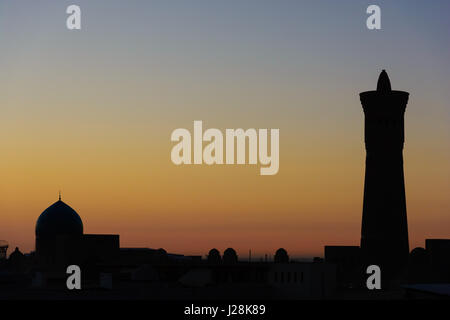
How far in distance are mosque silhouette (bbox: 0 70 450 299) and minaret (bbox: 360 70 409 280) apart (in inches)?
5.6

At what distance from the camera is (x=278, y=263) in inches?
4304

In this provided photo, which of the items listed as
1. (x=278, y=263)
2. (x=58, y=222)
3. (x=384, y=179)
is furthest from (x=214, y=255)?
(x=278, y=263)

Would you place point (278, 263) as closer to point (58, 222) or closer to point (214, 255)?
point (58, 222)

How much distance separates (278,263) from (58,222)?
120 feet

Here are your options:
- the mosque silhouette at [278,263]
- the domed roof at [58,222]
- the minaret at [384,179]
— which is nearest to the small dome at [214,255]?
the mosque silhouette at [278,263]

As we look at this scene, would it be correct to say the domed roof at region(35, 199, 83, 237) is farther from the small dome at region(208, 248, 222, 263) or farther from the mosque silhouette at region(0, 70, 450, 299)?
the small dome at region(208, 248, 222, 263)

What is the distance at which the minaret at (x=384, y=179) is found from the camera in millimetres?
146000

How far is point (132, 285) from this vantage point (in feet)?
322

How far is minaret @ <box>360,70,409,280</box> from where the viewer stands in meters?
146

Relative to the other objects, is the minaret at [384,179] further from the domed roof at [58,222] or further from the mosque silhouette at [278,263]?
the domed roof at [58,222]

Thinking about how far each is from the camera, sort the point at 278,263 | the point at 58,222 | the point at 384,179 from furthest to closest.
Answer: the point at 384,179 → the point at 58,222 → the point at 278,263

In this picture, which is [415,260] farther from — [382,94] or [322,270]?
[322,270]
